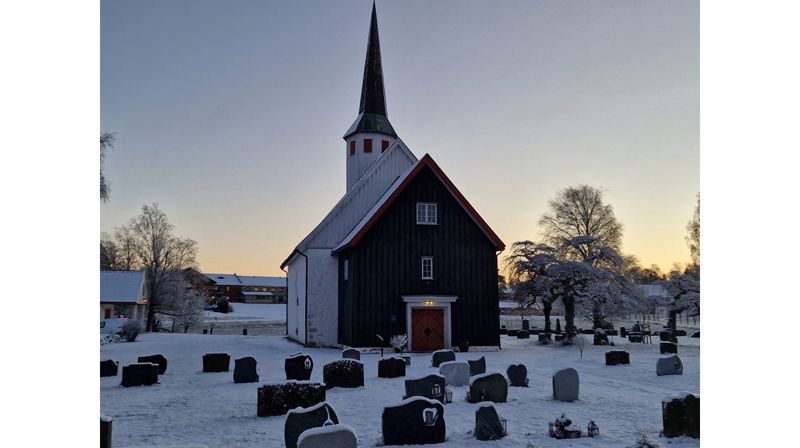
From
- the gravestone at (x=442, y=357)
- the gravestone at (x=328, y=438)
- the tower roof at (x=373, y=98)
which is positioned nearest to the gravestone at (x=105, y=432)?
the gravestone at (x=328, y=438)

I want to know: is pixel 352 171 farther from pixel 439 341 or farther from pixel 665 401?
pixel 665 401

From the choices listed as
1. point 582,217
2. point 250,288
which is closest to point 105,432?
point 582,217

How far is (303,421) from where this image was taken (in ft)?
24.7

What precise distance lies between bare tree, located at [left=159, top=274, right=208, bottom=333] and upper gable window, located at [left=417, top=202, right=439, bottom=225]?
88.4ft

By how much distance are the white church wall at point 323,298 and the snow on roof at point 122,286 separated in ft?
64.4

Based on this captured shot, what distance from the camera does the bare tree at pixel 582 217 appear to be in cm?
3419

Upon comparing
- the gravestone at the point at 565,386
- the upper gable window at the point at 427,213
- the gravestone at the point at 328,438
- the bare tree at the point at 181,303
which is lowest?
the bare tree at the point at 181,303

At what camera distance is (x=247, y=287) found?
11412cm

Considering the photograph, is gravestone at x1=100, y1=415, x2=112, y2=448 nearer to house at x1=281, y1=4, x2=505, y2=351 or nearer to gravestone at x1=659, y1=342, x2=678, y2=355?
house at x1=281, y1=4, x2=505, y2=351

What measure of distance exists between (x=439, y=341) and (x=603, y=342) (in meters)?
9.58

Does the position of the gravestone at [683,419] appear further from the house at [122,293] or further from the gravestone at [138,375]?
the house at [122,293]

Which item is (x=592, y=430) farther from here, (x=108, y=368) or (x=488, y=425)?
(x=108, y=368)

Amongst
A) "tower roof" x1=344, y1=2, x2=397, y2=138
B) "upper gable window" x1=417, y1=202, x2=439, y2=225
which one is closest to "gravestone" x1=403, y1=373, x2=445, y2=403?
"upper gable window" x1=417, y1=202, x2=439, y2=225
